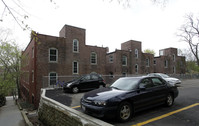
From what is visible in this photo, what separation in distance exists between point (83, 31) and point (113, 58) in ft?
27.0

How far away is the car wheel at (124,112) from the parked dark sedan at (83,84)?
6.23m

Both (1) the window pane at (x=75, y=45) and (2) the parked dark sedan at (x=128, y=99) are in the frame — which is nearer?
(2) the parked dark sedan at (x=128, y=99)

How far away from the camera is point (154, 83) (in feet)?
16.4

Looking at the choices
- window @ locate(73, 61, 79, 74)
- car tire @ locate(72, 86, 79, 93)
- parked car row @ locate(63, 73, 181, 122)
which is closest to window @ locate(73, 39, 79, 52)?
window @ locate(73, 61, 79, 74)

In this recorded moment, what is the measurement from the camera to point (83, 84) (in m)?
9.67

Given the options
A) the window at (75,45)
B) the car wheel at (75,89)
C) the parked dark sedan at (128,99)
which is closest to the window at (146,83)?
the parked dark sedan at (128,99)

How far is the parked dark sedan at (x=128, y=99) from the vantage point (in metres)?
3.59

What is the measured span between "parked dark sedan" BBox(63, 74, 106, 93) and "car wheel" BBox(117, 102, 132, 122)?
6.23 metres

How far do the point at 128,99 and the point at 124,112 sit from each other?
46 cm

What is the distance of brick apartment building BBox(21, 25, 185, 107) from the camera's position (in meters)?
14.4

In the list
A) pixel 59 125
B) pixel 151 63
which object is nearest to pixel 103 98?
pixel 59 125

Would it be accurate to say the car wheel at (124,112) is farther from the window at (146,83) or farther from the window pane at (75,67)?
the window pane at (75,67)

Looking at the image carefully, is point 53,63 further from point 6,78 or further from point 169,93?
point 169,93

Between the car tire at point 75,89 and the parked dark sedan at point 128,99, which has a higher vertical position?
the parked dark sedan at point 128,99
